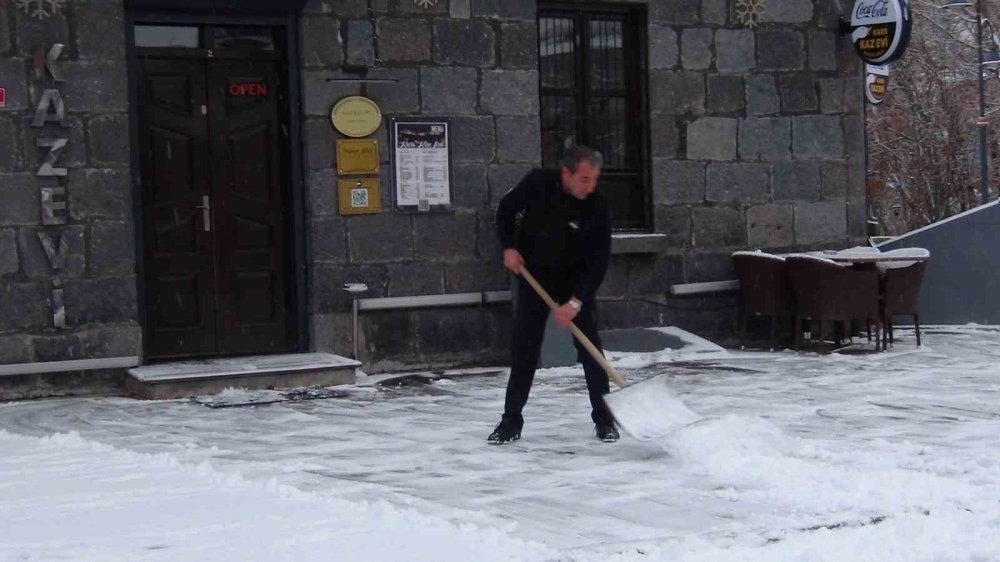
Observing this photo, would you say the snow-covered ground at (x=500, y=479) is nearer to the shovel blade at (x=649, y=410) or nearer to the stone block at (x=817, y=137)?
the shovel blade at (x=649, y=410)

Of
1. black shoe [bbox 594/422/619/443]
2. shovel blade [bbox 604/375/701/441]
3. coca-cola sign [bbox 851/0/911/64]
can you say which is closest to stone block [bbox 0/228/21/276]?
black shoe [bbox 594/422/619/443]

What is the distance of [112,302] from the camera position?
10234 millimetres

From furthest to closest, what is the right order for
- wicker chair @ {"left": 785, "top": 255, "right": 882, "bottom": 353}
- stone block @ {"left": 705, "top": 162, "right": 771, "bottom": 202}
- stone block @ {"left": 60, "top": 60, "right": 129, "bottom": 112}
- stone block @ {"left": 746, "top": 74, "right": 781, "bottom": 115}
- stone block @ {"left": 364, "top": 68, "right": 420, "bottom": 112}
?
stone block @ {"left": 746, "top": 74, "right": 781, "bottom": 115}, stone block @ {"left": 705, "top": 162, "right": 771, "bottom": 202}, wicker chair @ {"left": 785, "top": 255, "right": 882, "bottom": 353}, stone block @ {"left": 364, "top": 68, "right": 420, "bottom": 112}, stone block @ {"left": 60, "top": 60, "right": 129, "bottom": 112}

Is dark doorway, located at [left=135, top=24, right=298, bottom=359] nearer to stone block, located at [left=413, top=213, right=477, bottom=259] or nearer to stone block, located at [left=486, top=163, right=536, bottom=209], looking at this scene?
stone block, located at [left=413, top=213, right=477, bottom=259]

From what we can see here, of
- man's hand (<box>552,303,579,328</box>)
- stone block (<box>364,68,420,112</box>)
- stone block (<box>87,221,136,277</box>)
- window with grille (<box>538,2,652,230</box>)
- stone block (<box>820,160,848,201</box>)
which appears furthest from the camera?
stone block (<box>820,160,848,201</box>)

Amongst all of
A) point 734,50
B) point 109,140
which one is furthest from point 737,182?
point 109,140

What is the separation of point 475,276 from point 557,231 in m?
3.80

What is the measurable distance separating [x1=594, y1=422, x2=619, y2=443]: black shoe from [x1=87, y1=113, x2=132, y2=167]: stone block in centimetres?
440

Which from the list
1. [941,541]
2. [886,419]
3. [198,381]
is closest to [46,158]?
[198,381]

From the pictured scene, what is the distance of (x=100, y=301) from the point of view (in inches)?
401

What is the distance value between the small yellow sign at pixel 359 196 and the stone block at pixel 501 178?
976 millimetres

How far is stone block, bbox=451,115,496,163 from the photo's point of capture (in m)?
11.4

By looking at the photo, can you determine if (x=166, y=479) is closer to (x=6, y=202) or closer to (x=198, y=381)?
(x=198, y=381)

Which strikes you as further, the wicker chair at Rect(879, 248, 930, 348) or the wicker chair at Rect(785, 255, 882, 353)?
the wicker chair at Rect(879, 248, 930, 348)
